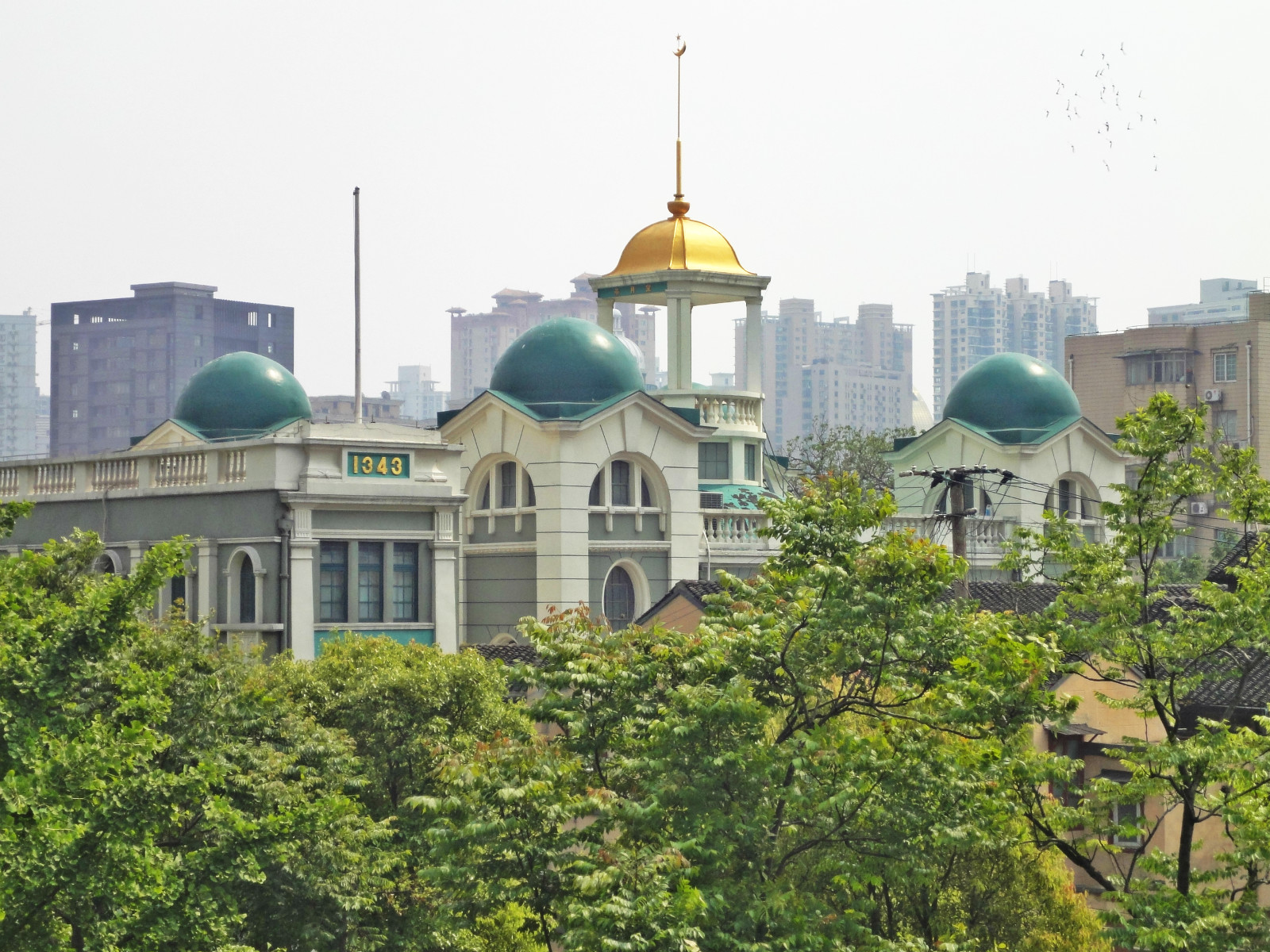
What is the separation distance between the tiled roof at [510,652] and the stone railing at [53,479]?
352 inches

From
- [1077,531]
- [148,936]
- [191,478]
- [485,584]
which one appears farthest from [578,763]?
[485,584]

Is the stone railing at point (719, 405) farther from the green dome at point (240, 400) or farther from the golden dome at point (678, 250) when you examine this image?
the green dome at point (240, 400)

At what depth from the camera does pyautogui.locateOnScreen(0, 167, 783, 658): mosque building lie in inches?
1364

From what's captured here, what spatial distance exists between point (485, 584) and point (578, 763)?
23189mm

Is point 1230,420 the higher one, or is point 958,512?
point 1230,420

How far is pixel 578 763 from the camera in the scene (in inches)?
788

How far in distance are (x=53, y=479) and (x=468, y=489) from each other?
30.2 feet

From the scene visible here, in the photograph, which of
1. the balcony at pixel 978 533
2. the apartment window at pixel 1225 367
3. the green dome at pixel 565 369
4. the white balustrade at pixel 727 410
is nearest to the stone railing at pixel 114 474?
the green dome at pixel 565 369

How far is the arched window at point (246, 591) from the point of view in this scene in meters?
34.8

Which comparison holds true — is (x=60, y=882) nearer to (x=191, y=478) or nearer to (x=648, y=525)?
(x=191, y=478)

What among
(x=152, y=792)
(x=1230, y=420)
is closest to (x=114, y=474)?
(x=152, y=792)

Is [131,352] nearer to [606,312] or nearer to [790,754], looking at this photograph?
[606,312]

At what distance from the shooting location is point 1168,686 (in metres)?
20.5

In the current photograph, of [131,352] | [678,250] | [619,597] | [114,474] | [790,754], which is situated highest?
[131,352]
